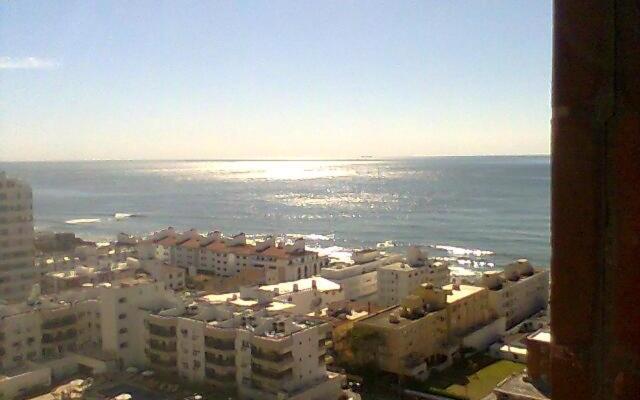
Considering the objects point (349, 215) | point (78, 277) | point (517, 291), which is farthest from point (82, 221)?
point (517, 291)

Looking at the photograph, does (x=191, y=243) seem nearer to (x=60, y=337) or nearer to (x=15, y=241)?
(x=15, y=241)

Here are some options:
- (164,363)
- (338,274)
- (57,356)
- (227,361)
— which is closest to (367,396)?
(227,361)

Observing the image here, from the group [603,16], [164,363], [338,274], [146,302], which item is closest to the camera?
[603,16]

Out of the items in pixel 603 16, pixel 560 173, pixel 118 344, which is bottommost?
pixel 118 344

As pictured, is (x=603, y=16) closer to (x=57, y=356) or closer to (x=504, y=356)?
(x=57, y=356)

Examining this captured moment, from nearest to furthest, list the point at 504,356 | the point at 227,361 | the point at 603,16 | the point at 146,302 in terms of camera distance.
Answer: the point at 603,16 < the point at 227,361 < the point at 146,302 < the point at 504,356

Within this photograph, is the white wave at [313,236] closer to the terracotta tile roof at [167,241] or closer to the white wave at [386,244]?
the white wave at [386,244]

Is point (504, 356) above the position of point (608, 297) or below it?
below
